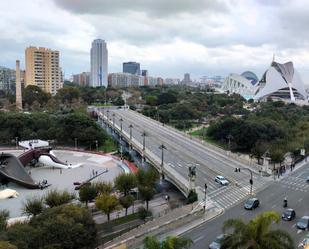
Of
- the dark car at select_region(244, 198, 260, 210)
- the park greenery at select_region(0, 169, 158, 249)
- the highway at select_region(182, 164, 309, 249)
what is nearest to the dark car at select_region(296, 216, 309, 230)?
the highway at select_region(182, 164, 309, 249)

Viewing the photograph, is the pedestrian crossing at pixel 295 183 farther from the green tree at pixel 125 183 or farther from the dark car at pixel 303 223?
the green tree at pixel 125 183

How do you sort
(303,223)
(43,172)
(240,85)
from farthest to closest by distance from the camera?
(240,85) < (43,172) < (303,223)

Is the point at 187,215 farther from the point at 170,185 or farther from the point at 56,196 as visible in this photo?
the point at 170,185

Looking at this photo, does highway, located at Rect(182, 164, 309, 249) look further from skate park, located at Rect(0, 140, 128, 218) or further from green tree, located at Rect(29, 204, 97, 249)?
skate park, located at Rect(0, 140, 128, 218)

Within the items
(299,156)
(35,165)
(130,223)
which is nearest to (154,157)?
(35,165)

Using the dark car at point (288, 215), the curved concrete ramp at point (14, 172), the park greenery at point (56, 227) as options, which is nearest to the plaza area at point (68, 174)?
the curved concrete ramp at point (14, 172)

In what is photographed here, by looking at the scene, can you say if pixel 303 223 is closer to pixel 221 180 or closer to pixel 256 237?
pixel 256 237

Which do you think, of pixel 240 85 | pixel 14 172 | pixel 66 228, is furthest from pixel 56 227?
pixel 240 85
